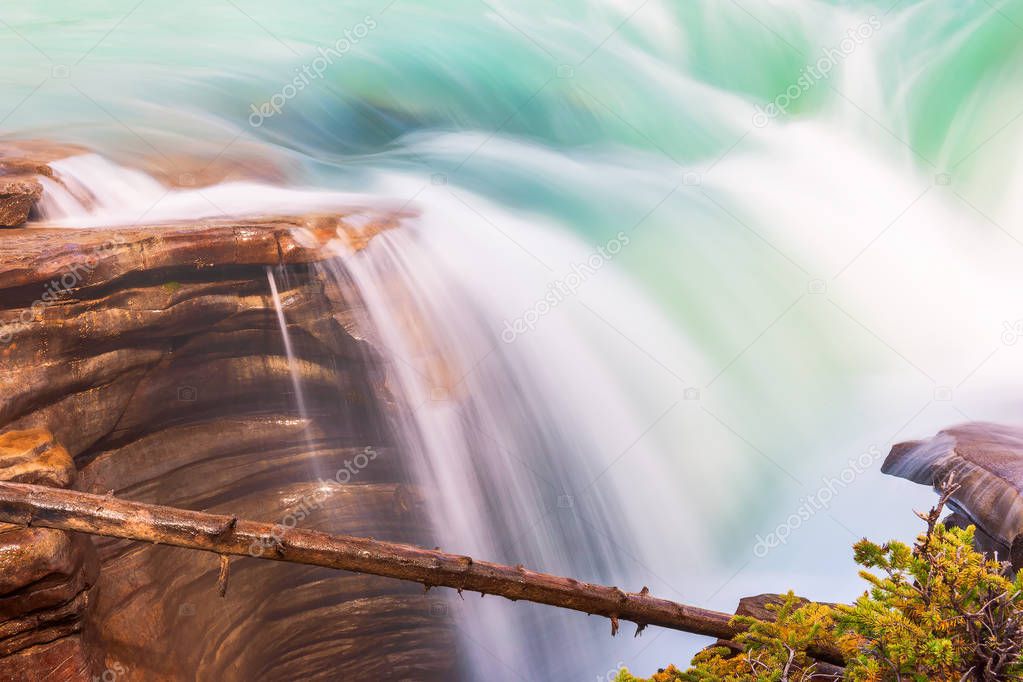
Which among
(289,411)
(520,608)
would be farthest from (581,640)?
(289,411)

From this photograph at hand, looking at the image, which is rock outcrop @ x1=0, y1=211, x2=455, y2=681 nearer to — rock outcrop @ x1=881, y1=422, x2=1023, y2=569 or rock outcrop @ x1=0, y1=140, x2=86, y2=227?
rock outcrop @ x1=0, y1=140, x2=86, y2=227

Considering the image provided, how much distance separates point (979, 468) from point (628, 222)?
5.67 meters

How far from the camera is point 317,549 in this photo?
505 cm

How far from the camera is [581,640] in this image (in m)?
9.30

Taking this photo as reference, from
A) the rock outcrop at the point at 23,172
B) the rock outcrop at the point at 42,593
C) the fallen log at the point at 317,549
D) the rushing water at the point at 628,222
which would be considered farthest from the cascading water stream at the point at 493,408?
the fallen log at the point at 317,549

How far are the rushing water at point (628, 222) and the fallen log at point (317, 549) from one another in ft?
9.73

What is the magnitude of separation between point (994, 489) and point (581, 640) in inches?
182

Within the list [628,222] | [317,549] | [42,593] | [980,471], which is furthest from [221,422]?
[980,471]

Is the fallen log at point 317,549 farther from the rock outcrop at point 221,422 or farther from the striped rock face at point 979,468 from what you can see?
the striped rock face at point 979,468

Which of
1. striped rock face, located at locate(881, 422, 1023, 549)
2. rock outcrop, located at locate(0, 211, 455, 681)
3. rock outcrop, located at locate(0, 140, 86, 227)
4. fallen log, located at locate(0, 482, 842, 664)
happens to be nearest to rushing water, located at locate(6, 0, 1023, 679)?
rock outcrop, located at locate(0, 140, 86, 227)

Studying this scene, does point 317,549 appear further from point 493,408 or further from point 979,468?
point 979,468

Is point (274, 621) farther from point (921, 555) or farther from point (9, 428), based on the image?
point (921, 555)

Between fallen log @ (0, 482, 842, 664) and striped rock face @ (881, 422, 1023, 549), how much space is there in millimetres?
2578

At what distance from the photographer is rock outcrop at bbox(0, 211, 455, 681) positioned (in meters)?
6.30
